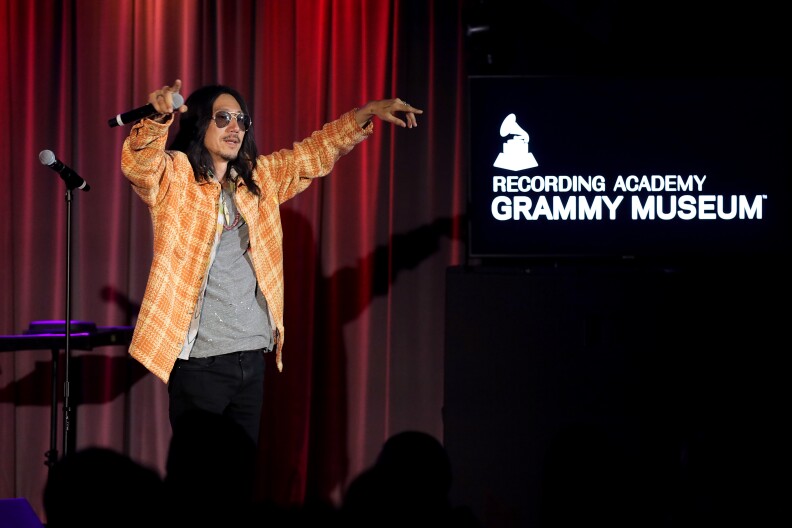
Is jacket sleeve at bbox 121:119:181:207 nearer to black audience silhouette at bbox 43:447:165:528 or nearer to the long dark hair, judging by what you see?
the long dark hair

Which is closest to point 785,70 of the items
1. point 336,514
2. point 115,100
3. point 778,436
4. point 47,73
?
point 778,436

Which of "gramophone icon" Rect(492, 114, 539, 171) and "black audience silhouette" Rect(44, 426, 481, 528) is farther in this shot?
"gramophone icon" Rect(492, 114, 539, 171)

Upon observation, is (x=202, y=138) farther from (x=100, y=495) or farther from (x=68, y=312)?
(x=100, y=495)

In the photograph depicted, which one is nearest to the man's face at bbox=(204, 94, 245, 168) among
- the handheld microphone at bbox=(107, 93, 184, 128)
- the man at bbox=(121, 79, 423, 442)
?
the man at bbox=(121, 79, 423, 442)

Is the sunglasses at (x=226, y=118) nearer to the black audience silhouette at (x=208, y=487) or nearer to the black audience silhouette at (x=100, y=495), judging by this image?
the black audience silhouette at (x=208, y=487)

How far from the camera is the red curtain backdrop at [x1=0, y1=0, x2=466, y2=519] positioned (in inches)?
159

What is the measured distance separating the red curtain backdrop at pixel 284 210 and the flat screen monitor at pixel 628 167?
0.87 meters

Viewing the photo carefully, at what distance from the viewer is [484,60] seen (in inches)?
146

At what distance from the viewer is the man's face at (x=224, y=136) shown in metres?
2.93

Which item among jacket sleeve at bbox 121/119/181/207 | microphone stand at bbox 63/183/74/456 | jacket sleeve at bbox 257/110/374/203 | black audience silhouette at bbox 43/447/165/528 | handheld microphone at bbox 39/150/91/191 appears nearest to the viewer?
black audience silhouette at bbox 43/447/165/528

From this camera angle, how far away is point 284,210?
4027 millimetres

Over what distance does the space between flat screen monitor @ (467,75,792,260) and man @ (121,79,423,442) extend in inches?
16.7

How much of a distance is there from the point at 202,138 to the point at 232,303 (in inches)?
22.9

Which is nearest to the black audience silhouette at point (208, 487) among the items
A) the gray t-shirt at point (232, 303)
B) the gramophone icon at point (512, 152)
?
the gray t-shirt at point (232, 303)
